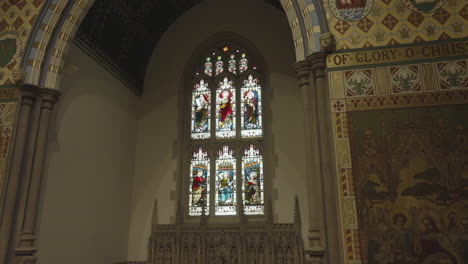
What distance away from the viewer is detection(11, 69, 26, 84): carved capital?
575cm

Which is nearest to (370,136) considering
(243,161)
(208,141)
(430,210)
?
(430,210)

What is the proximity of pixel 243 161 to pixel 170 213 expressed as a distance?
6.85ft

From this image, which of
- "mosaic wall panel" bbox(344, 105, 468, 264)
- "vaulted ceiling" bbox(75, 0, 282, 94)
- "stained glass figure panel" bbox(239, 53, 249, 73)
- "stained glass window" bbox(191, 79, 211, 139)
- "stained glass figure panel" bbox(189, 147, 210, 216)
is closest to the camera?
"mosaic wall panel" bbox(344, 105, 468, 264)

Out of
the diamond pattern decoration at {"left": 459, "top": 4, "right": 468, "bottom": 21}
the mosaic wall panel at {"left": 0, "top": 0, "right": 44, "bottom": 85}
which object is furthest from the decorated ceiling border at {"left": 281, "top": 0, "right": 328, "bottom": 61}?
the mosaic wall panel at {"left": 0, "top": 0, "right": 44, "bottom": 85}

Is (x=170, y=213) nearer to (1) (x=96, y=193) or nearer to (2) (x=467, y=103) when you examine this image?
(1) (x=96, y=193)

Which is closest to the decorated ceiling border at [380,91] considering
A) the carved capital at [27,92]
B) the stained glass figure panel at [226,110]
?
the stained glass figure panel at [226,110]

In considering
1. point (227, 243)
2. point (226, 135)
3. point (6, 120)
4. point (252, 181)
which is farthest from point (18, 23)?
point (227, 243)

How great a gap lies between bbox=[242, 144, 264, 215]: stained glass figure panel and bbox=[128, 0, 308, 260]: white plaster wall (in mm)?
386

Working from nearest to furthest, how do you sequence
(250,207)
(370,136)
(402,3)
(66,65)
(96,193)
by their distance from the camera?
(370,136) < (402,3) < (66,65) < (96,193) < (250,207)

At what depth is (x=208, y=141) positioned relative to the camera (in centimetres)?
895

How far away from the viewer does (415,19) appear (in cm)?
480

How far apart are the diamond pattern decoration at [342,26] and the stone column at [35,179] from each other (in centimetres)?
444

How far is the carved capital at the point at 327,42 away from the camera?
188 inches

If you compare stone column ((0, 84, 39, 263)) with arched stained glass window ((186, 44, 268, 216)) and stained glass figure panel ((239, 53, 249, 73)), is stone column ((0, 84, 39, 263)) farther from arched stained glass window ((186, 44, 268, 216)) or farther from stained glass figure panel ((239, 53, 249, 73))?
stained glass figure panel ((239, 53, 249, 73))
